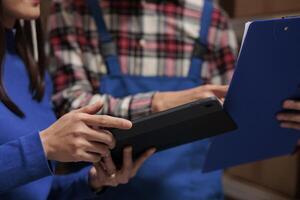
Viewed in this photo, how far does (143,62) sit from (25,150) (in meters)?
0.45

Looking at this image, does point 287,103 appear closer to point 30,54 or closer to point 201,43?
point 201,43

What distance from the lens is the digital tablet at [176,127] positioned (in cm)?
65

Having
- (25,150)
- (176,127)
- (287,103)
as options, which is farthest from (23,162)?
(287,103)

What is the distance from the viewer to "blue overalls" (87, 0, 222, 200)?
988 mm

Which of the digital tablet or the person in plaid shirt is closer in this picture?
the digital tablet

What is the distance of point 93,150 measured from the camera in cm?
64

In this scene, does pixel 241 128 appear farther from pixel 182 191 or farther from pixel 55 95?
pixel 55 95

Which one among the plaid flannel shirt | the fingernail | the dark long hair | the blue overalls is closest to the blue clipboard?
the fingernail

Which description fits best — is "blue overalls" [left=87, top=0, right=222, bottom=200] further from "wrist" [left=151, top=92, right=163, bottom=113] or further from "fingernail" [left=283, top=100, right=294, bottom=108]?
"fingernail" [left=283, top=100, right=294, bottom=108]

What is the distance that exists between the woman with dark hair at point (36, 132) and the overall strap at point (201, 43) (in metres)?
0.31

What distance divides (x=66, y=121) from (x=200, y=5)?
58cm

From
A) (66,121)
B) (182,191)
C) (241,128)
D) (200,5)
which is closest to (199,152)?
(182,191)

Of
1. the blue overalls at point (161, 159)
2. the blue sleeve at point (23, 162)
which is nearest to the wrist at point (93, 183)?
the blue overalls at point (161, 159)

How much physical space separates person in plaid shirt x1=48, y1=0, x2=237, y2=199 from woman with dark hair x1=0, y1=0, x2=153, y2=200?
62 mm
